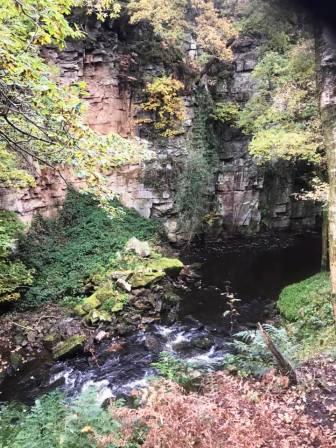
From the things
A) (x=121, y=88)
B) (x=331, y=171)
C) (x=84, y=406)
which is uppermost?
(x=121, y=88)

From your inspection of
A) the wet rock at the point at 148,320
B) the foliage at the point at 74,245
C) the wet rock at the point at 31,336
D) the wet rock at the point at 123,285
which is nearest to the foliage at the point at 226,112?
the foliage at the point at 74,245

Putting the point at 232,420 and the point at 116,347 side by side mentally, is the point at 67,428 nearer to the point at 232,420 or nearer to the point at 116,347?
the point at 232,420

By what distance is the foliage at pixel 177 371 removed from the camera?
598cm

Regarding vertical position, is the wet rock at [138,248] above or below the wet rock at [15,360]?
above

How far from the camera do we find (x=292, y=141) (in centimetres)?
1073

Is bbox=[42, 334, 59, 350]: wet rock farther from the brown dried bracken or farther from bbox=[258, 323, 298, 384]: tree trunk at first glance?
bbox=[258, 323, 298, 384]: tree trunk

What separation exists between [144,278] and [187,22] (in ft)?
40.0

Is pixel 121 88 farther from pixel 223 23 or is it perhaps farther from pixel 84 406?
pixel 84 406

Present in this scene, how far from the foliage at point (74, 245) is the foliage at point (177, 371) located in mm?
6185

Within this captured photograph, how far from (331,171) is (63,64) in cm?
1514

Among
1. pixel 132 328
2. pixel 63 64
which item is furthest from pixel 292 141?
pixel 63 64

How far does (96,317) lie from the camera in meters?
10.8

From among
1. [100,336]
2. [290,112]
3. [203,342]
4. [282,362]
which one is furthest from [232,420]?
[290,112]

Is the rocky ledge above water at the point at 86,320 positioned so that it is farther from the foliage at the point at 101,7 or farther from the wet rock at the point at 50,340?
the foliage at the point at 101,7
